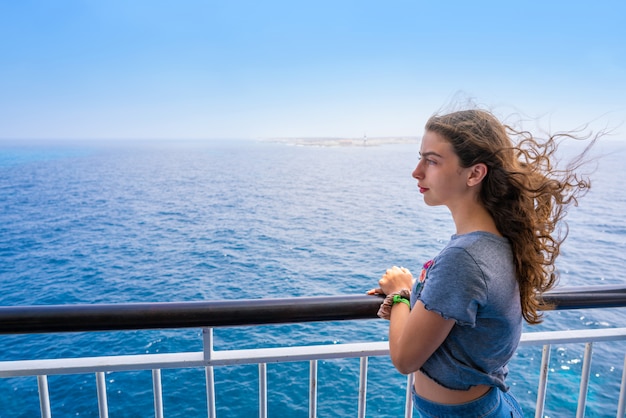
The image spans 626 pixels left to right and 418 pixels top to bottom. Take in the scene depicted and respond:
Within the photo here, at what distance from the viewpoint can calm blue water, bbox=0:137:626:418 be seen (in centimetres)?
1298

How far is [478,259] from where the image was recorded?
65cm

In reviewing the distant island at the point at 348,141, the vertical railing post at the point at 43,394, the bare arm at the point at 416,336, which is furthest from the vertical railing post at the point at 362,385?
the distant island at the point at 348,141

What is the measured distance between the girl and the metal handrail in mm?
147

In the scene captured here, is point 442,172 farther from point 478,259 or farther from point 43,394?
point 43,394

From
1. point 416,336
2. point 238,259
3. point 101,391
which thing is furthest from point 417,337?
point 238,259

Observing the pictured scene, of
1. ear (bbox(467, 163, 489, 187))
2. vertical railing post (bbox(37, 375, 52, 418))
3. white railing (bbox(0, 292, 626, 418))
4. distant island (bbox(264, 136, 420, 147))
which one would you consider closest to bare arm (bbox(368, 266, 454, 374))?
ear (bbox(467, 163, 489, 187))

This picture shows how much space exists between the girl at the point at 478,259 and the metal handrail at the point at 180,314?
147 millimetres

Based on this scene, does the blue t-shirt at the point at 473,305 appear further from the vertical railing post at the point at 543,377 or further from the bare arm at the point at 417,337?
the vertical railing post at the point at 543,377

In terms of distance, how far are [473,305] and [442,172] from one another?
0.23 m

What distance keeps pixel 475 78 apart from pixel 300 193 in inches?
1385

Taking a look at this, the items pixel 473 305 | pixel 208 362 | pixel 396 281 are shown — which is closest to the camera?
pixel 473 305

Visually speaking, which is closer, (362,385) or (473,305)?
(473,305)

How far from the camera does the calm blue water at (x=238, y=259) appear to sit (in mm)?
12977

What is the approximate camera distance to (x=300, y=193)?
147 feet
